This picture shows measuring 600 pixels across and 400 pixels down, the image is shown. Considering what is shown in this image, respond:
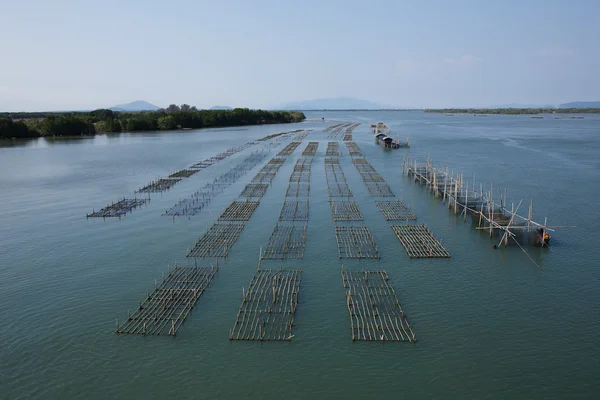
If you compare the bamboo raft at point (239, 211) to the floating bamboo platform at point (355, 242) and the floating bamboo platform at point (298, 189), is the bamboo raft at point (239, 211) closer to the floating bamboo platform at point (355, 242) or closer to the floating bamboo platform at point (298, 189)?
the floating bamboo platform at point (298, 189)

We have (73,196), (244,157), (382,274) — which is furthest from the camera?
(244,157)

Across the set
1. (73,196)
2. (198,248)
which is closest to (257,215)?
(198,248)

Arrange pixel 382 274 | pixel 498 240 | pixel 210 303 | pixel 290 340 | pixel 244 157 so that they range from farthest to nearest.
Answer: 1. pixel 244 157
2. pixel 498 240
3. pixel 382 274
4. pixel 210 303
5. pixel 290 340

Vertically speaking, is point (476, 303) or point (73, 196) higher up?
point (73, 196)

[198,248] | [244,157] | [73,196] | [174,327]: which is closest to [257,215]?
[198,248]

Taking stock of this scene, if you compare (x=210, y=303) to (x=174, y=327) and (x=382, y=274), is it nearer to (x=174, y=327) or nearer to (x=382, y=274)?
(x=174, y=327)

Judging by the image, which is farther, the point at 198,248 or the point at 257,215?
the point at 257,215

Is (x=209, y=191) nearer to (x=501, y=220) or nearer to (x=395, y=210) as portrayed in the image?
(x=395, y=210)

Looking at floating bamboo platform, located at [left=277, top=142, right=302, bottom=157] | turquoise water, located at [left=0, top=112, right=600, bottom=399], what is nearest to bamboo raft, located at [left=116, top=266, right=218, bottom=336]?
turquoise water, located at [left=0, top=112, right=600, bottom=399]
